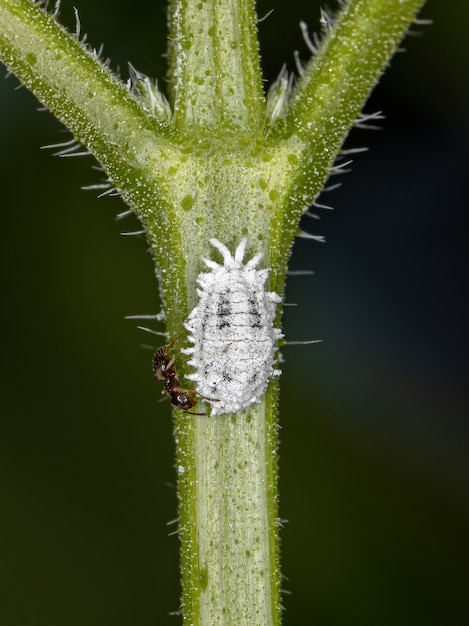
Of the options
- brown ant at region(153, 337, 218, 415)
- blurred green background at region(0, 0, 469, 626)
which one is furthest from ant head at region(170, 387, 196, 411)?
blurred green background at region(0, 0, 469, 626)

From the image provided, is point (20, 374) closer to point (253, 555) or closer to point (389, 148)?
point (253, 555)

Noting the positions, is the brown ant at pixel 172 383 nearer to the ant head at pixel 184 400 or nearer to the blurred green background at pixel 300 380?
the ant head at pixel 184 400

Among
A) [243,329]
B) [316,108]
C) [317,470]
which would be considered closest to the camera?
[316,108]

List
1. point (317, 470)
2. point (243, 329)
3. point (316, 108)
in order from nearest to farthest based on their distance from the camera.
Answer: point (316, 108)
point (243, 329)
point (317, 470)

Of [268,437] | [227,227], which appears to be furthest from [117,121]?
[268,437]

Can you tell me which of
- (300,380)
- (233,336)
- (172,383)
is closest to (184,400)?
(172,383)

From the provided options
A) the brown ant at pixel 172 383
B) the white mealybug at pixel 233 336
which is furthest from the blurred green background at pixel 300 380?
the white mealybug at pixel 233 336

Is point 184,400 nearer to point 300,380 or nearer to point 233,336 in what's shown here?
point 233,336

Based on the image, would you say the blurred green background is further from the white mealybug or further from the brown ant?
the white mealybug
